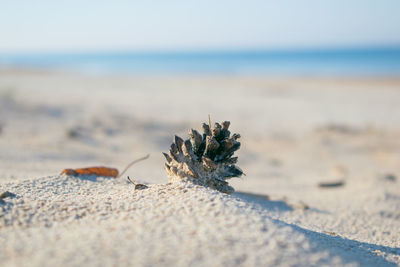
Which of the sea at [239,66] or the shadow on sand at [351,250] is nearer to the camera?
the shadow on sand at [351,250]

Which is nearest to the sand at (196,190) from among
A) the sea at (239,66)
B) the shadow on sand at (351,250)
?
the shadow on sand at (351,250)

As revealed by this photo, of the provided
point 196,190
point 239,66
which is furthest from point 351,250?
point 239,66

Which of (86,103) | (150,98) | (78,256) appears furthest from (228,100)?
(78,256)

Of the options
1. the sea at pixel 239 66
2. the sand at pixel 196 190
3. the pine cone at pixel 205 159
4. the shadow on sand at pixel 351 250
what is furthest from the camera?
the sea at pixel 239 66

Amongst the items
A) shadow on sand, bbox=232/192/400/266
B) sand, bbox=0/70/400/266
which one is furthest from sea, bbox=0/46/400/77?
shadow on sand, bbox=232/192/400/266

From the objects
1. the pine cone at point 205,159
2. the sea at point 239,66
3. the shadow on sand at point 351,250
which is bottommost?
the shadow on sand at point 351,250

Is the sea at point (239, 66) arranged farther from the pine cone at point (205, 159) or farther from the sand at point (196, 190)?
the pine cone at point (205, 159)

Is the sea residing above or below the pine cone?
above

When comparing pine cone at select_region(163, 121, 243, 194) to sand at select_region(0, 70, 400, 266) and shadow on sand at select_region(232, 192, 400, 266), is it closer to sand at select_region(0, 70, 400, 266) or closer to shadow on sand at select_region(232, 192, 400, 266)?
sand at select_region(0, 70, 400, 266)
